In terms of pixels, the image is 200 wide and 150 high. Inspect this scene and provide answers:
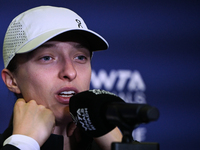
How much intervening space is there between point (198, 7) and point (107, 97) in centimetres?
174

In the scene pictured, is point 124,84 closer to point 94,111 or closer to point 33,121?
point 33,121

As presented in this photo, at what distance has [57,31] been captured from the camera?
1047mm

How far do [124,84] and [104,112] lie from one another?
1.28 meters

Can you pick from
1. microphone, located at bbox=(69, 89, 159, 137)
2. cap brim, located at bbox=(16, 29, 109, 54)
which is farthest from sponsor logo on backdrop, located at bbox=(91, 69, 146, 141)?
microphone, located at bbox=(69, 89, 159, 137)

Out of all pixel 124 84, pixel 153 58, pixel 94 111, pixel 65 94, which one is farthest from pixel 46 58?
pixel 153 58

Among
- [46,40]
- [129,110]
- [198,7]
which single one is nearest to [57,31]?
[46,40]

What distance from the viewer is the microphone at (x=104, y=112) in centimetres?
58

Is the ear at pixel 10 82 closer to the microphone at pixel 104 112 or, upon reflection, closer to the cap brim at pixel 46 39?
the cap brim at pixel 46 39

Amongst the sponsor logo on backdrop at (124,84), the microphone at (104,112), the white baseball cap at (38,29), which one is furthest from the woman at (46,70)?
the sponsor logo on backdrop at (124,84)

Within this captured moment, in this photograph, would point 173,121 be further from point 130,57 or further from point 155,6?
point 155,6

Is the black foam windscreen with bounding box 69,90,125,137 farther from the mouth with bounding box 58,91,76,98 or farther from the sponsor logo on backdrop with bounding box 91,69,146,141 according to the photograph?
the sponsor logo on backdrop with bounding box 91,69,146,141

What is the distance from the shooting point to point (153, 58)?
6.81 feet

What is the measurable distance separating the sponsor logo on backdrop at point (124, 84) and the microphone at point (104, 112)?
1084 mm

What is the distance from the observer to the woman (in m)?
1.02
